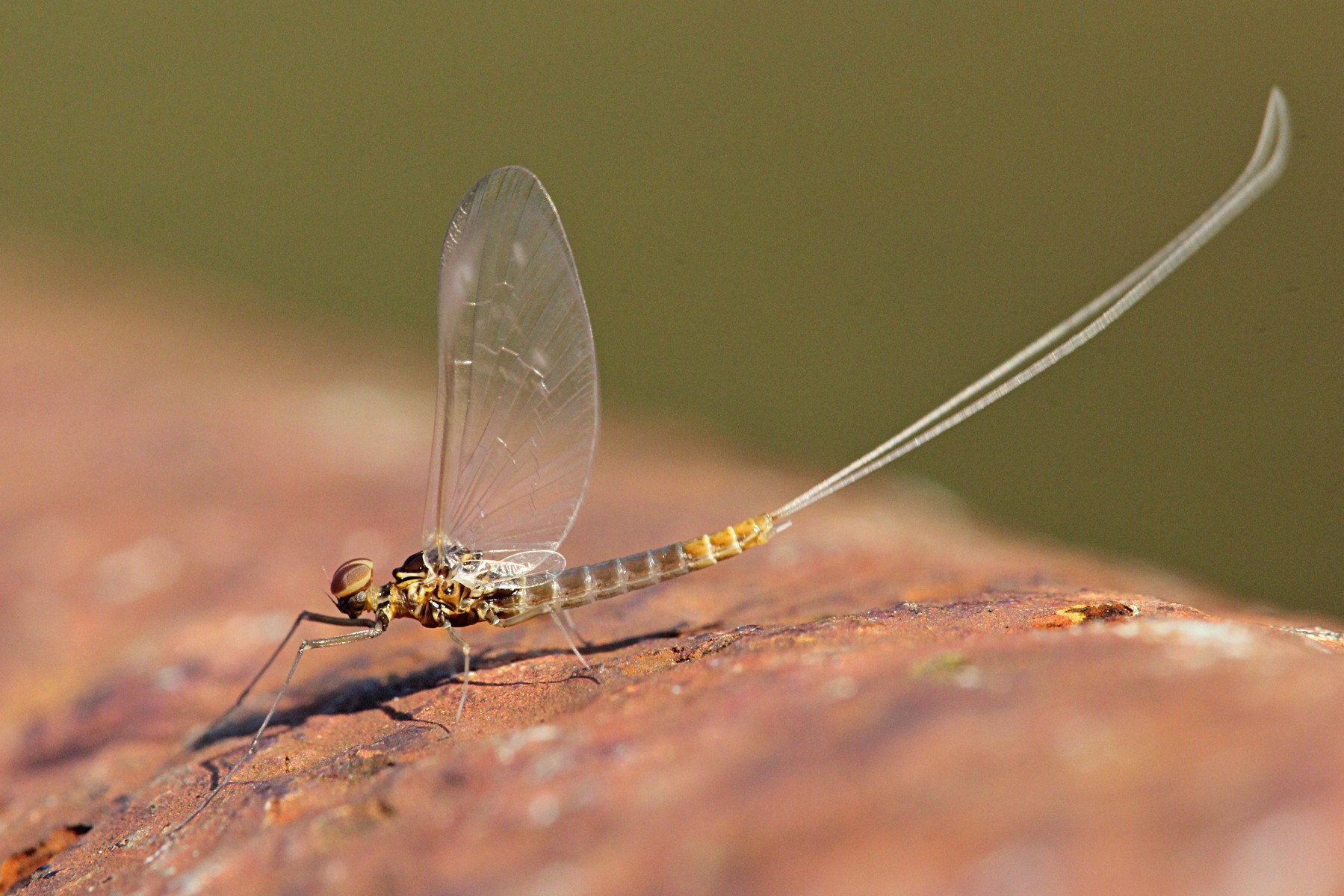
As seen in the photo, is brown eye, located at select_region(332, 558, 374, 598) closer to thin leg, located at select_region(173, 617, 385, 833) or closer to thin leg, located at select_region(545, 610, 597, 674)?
thin leg, located at select_region(173, 617, 385, 833)

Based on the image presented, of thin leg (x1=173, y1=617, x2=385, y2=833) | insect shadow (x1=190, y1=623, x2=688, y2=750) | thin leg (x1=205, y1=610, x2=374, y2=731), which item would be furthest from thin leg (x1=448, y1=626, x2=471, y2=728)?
thin leg (x1=205, y1=610, x2=374, y2=731)

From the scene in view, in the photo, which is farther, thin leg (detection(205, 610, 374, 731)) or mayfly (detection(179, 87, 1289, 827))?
thin leg (detection(205, 610, 374, 731))

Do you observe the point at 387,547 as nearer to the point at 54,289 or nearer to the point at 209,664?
the point at 209,664

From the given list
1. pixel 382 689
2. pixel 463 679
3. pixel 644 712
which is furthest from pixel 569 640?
pixel 644 712

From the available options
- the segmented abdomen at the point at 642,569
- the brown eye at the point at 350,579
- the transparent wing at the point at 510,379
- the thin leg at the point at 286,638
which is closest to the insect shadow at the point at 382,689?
the thin leg at the point at 286,638

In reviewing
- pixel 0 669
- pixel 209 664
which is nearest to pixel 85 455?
pixel 0 669

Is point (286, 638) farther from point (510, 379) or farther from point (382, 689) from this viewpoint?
point (510, 379)

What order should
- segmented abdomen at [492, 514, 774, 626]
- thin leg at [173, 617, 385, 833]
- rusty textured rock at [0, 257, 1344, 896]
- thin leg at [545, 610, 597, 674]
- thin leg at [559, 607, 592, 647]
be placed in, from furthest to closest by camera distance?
segmented abdomen at [492, 514, 774, 626] → thin leg at [559, 607, 592, 647] → thin leg at [545, 610, 597, 674] → thin leg at [173, 617, 385, 833] → rusty textured rock at [0, 257, 1344, 896]

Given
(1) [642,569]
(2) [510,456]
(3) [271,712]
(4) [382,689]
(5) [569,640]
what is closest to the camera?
(3) [271,712]
